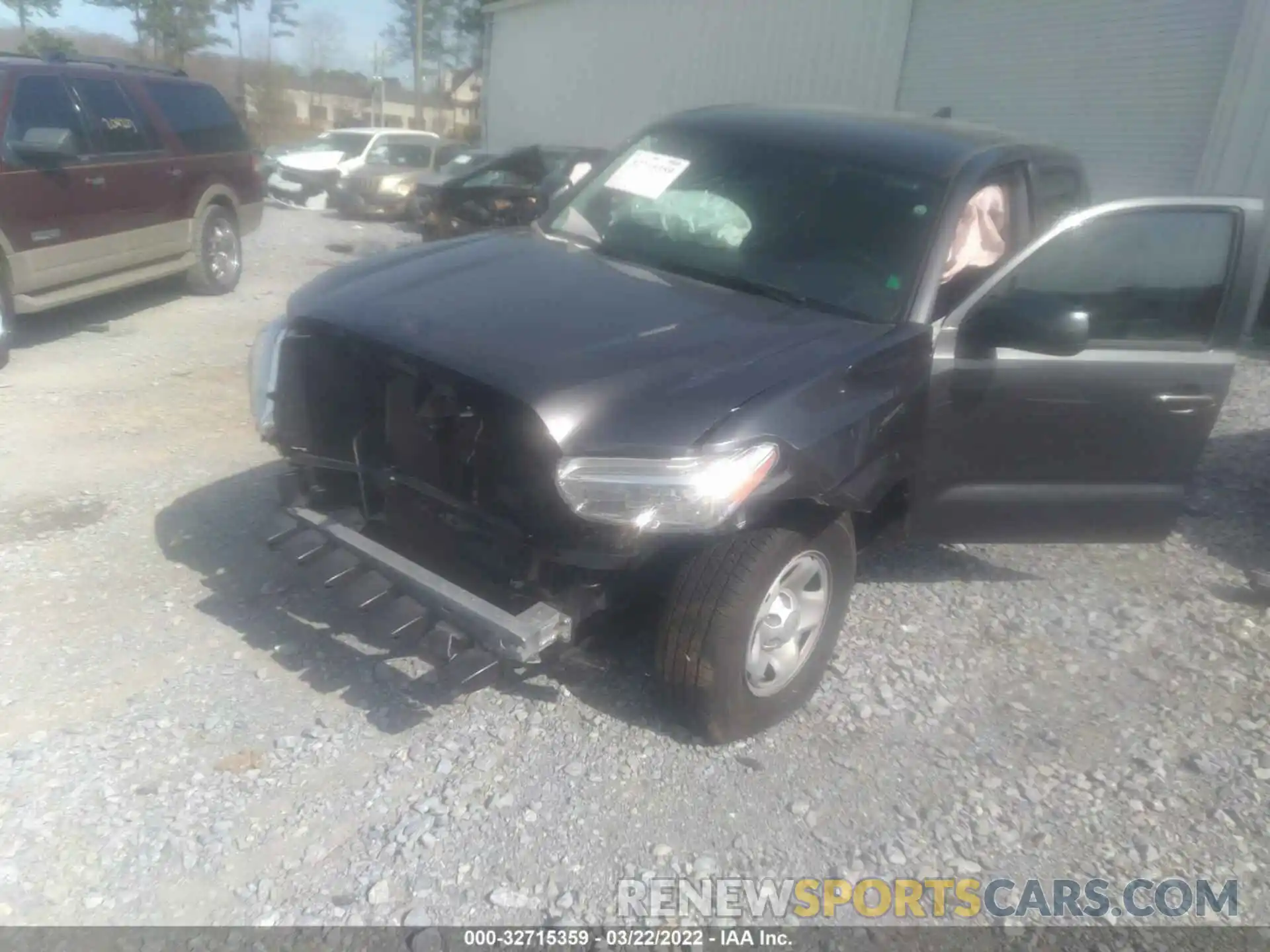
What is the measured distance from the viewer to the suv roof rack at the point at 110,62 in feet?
24.3

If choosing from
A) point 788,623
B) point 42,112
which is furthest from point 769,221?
point 42,112

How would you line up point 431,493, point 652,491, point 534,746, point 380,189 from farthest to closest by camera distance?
point 380,189 < point 534,746 < point 431,493 < point 652,491

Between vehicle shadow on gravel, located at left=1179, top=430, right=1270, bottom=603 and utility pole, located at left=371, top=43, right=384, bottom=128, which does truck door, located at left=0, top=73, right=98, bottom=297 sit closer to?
vehicle shadow on gravel, located at left=1179, top=430, right=1270, bottom=603

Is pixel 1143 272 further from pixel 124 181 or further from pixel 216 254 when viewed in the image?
pixel 216 254

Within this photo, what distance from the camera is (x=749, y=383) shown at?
2.83 meters

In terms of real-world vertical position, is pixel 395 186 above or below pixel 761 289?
below

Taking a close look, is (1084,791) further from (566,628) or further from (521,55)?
(521,55)

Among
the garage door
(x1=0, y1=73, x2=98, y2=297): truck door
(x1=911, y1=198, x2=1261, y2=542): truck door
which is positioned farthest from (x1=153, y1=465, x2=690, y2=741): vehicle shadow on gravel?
the garage door

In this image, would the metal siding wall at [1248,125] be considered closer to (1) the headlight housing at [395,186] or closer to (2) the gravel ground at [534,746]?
(2) the gravel ground at [534,746]

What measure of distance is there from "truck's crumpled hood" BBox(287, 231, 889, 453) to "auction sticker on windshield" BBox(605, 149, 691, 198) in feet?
1.63

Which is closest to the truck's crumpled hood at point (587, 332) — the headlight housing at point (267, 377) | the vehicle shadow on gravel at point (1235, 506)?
the headlight housing at point (267, 377)

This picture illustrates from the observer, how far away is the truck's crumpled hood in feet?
8.83

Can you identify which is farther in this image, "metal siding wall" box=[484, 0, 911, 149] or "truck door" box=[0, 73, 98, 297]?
"metal siding wall" box=[484, 0, 911, 149]

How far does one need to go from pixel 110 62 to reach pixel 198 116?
0.97 m
